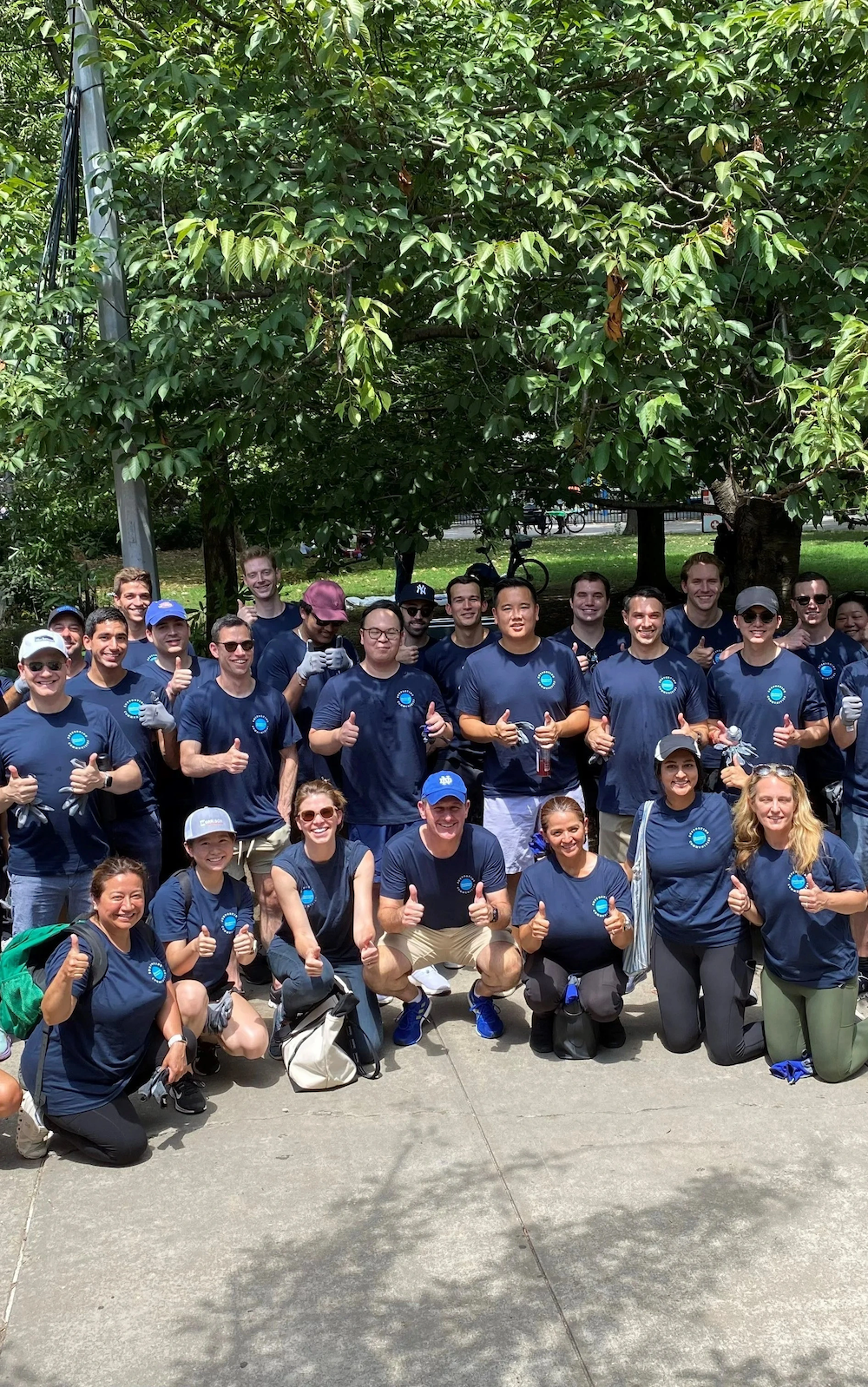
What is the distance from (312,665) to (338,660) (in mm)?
131

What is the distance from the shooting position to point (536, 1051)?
237 inches

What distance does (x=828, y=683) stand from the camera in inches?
273

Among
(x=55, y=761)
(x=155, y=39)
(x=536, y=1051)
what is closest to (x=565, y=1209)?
(x=536, y=1051)

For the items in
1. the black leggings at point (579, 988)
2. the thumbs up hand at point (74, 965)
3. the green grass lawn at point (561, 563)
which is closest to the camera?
the thumbs up hand at point (74, 965)

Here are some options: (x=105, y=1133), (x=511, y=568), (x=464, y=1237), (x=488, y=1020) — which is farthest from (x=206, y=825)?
(x=511, y=568)

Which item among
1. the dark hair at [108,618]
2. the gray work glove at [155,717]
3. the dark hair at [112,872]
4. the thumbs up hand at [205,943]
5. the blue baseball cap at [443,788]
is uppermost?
the dark hair at [108,618]

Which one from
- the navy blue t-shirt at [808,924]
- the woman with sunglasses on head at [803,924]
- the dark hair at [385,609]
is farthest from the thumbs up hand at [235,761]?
the navy blue t-shirt at [808,924]

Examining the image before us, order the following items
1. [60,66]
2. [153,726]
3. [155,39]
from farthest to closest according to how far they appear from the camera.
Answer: [60,66] < [155,39] < [153,726]

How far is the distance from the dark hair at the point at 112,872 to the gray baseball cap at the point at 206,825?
47 cm

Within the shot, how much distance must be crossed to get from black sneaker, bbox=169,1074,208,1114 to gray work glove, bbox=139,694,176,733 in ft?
5.43

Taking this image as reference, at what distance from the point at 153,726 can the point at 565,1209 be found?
2.99 meters

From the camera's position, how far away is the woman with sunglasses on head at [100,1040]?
505 centimetres

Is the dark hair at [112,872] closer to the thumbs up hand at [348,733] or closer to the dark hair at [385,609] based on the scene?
the thumbs up hand at [348,733]

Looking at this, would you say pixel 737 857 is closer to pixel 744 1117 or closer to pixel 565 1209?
pixel 744 1117
